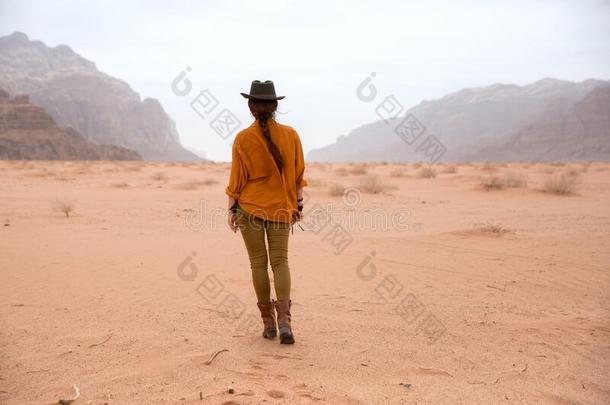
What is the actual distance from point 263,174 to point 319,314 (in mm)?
1546

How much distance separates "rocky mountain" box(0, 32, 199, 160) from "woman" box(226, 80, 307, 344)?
139m

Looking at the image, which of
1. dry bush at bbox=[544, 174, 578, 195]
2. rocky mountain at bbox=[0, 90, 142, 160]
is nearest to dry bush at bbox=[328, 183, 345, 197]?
dry bush at bbox=[544, 174, 578, 195]

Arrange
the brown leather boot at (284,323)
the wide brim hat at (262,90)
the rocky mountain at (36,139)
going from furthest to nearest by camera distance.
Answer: the rocky mountain at (36,139) < the brown leather boot at (284,323) < the wide brim hat at (262,90)

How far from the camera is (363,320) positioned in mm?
3938

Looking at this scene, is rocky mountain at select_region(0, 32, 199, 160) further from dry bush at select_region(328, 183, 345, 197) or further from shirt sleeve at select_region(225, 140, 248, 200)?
shirt sleeve at select_region(225, 140, 248, 200)

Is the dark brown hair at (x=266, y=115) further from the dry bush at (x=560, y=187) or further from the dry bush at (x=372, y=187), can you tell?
the dry bush at (x=560, y=187)

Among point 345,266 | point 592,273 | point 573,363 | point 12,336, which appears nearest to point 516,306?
point 573,363

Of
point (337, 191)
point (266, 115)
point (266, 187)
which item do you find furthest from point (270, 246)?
point (337, 191)

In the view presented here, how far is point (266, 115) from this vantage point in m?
3.18

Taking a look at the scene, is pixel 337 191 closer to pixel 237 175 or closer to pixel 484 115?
pixel 237 175

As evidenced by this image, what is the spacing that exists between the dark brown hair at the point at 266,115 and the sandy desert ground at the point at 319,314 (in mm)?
1354

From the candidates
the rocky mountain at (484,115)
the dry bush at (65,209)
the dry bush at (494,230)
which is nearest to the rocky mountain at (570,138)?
the rocky mountain at (484,115)

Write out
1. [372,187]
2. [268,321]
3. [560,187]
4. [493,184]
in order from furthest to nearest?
[493,184] < [372,187] < [560,187] < [268,321]

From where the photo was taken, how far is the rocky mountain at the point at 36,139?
69625mm
